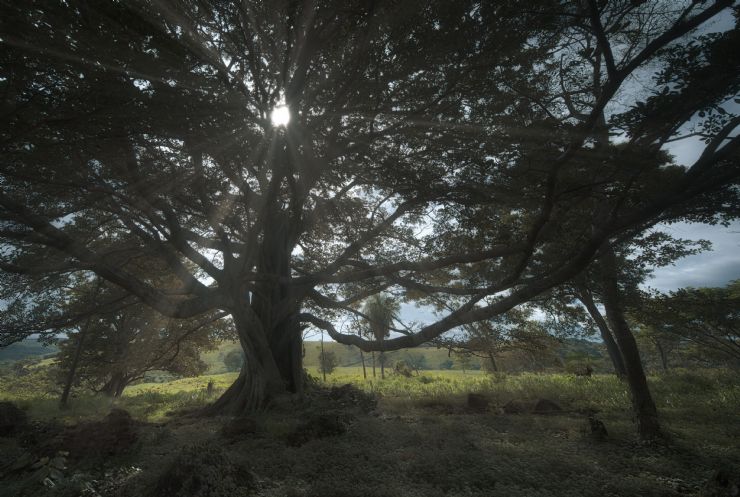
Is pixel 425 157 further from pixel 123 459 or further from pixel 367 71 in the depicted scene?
pixel 123 459

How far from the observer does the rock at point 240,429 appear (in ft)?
19.8

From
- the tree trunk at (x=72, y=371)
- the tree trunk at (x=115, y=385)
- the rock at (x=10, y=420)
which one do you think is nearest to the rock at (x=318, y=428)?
the rock at (x=10, y=420)

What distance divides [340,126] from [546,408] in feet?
29.4

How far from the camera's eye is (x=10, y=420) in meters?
6.82

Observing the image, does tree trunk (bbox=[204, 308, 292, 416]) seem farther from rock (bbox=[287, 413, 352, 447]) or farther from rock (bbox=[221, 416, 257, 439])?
rock (bbox=[287, 413, 352, 447])

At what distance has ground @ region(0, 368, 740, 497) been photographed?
11.8ft

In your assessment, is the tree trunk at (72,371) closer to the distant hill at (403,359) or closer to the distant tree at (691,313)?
the distant tree at (691,313)

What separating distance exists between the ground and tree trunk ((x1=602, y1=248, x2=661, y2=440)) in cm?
58

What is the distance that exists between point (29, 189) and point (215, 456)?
6.78m

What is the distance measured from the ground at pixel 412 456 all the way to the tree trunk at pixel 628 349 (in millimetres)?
582

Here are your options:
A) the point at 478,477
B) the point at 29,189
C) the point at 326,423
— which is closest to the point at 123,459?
the point at 326,423

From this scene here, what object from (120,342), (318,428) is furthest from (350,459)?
(120,342)

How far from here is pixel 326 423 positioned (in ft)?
19.9

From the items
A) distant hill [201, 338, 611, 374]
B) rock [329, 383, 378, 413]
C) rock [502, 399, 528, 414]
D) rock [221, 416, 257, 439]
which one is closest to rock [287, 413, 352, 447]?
rock [221, 416, 257, 439]
